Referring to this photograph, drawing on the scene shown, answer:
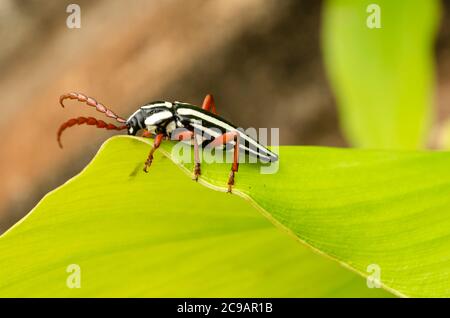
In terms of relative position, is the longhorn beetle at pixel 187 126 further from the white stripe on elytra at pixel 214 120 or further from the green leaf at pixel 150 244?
the green leaf at pixel 150 244

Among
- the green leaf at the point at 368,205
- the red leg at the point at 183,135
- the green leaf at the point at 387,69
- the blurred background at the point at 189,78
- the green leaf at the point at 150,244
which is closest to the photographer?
the green leaf at the point at 368,205

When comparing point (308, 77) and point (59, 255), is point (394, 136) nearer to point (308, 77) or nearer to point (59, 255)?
point (308, 77)

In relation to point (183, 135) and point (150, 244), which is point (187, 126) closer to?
point (183, 135)

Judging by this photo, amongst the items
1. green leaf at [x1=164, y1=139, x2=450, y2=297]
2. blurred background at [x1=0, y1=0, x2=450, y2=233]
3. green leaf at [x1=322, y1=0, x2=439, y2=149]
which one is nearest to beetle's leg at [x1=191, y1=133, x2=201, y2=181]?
green leaf at [x1=164, y1=139, x2=450, y2=297]

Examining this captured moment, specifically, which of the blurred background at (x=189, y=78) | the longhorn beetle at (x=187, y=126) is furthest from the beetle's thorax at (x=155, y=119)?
the blurred background at (x=189, y=78)

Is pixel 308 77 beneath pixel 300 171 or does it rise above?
above

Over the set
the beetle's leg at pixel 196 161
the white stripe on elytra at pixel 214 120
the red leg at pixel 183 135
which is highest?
the white stripe on elytra at pixel 214 120
